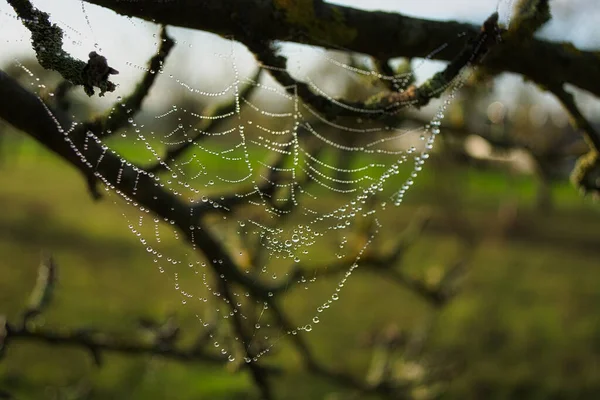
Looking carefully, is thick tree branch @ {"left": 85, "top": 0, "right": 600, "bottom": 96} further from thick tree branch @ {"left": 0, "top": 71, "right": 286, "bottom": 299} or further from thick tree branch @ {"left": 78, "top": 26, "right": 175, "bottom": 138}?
thick tree branch @ {"left": 0, "top": 71, "right": 286, "bottom": 299}

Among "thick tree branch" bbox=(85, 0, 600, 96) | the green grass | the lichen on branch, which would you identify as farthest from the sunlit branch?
the green grass

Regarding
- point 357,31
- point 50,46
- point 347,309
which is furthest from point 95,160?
point 347,309

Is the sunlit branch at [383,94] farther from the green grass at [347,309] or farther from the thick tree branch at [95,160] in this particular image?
the green grass at [347,309]

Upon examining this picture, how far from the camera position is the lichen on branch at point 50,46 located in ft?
4.32

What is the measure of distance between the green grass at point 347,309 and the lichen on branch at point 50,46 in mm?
2465

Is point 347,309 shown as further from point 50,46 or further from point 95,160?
point 50,46

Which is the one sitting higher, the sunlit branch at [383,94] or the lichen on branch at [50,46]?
the sunlit branch at [383,94]

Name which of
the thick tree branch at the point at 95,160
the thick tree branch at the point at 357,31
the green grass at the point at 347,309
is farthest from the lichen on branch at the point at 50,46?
the green grass at the point at 347,309

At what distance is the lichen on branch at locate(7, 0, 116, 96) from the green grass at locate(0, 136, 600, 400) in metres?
2.46

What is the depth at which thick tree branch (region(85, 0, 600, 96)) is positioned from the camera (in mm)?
1586

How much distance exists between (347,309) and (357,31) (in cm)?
948

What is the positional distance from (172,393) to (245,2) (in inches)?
251

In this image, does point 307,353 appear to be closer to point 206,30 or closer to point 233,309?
point 233,309

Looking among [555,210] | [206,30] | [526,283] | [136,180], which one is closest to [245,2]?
[206,30]
